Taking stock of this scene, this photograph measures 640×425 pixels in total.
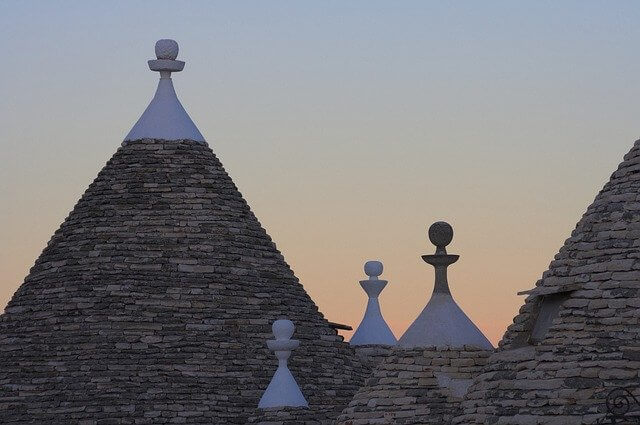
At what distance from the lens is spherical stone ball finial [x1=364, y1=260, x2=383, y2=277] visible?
150ft

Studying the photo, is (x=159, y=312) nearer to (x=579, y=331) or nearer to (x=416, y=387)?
(x=416, y=387)

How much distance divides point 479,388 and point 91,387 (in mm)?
7903

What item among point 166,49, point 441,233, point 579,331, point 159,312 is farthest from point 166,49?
point 579,331

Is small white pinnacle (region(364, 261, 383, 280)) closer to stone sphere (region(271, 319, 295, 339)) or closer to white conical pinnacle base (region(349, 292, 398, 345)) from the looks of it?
white conical pinnacle base (region(349, 292, 398, 345))

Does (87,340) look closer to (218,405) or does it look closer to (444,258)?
(218,405)

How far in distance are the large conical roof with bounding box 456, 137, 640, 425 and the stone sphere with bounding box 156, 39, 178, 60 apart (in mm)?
10565

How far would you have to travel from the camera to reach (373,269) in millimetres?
45781

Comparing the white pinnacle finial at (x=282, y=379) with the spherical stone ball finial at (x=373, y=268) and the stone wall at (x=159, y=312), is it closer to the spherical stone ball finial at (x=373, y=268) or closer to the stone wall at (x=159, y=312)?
the stone wall at (x=159, y=312)

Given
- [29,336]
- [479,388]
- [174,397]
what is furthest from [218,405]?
[479,388]

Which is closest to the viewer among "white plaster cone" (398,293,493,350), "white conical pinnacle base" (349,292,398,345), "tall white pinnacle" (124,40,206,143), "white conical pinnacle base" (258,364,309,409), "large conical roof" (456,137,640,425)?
"large conical roof" (456,137,640,425)

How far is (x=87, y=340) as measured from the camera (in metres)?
39.4

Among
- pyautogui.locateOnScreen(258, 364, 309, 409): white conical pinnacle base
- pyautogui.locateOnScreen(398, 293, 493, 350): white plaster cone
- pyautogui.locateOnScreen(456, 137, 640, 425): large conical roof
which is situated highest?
pyautogui.locateOnScreen(258, 364, 309, 409): white conical pinnacle base

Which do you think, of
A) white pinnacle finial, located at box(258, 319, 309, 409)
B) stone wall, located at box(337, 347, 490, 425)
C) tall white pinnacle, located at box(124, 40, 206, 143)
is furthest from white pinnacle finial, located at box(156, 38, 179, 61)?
stone wall, located at box(337, 347, 490, 425)

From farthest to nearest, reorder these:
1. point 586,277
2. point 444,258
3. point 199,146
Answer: point 199,146 < point 444,258 < point 586,277
